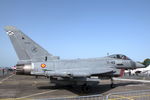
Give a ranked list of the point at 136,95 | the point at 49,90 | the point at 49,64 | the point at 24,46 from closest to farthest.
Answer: the point at 136,95 → the point at 49,90 → the point at 49,64 → the point at 24,46

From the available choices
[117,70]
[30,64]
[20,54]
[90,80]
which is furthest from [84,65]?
[20,54]

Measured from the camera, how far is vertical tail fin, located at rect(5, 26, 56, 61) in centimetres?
1459

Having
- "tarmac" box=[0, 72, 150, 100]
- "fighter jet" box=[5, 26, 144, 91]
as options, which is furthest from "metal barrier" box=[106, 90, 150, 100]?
"fighter jet" box=[5, 26, 144, 91]

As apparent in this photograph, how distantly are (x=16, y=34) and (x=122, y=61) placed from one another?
10711 millimetres

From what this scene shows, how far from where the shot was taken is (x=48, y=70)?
14156 mm

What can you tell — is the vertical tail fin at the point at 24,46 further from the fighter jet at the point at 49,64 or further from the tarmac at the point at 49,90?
the tarmac at the point at 49,90

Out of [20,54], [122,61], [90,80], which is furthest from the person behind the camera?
[122,61]

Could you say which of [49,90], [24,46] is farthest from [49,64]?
[24,46]

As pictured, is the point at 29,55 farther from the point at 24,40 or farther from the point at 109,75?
the point at 109,75

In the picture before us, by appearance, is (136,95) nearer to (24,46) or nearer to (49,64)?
(49,64)

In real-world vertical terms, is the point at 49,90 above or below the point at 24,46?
below

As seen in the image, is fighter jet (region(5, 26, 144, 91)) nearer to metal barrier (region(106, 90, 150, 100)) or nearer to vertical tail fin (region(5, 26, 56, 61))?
vertical tail fin (region(5, 26, 56, 61))

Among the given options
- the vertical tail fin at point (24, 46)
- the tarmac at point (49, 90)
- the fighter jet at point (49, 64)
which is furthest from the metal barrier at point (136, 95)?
the vertical tail fin at point (24, 46)

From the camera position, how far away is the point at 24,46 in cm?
1467
